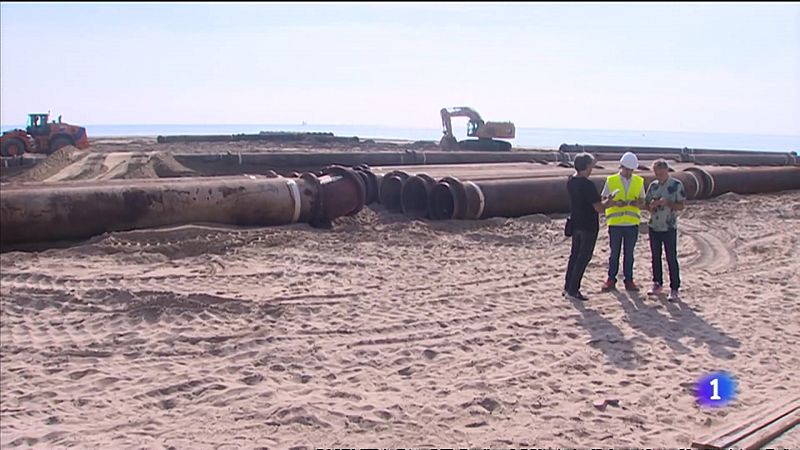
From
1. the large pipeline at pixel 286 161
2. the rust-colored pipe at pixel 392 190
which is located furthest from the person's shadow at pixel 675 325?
the large pipeline at pixel 286 161

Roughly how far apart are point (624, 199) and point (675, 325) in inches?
59.3

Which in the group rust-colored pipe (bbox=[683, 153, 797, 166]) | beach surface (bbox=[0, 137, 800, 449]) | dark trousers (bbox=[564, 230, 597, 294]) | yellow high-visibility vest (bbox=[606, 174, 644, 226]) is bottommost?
beach surface (bbox=[0, 137, 800, 449])

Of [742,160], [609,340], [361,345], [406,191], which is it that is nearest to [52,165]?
[406,191]

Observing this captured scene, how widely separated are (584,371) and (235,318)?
3.08m

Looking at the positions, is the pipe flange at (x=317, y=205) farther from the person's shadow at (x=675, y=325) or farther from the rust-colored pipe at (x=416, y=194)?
the person's shadow at (x=675, y=325)

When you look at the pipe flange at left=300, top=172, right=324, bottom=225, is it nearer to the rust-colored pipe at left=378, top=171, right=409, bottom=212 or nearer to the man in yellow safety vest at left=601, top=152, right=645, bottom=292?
the rust-colored pipe at left=378, top=171, right=409, bottom=212

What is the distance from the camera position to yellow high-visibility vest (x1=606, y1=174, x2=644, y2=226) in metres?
7.26

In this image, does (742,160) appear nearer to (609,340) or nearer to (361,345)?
(609,340)

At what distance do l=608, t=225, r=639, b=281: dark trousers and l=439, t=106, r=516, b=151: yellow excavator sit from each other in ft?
78.7

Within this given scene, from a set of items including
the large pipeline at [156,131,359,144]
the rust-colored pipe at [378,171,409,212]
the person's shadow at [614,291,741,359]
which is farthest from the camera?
the large pipeline at [156,131,359,144]

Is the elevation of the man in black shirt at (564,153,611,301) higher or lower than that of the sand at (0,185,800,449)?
higher

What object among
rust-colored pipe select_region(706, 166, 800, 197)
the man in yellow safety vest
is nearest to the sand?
the man in yellow safety vest

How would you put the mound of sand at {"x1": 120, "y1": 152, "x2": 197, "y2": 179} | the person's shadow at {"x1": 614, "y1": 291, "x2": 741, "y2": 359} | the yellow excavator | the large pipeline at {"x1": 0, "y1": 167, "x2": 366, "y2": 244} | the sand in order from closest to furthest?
the sand
the person's shadow at {"x1": 614, "y1": 291, "x2": 741, "y2": 359}
the large pipeline at {"x1": 0, "y1": 167, "x2": 366, "y2": 244}
the mound of sand at {"x1": 120, "y1": 152, "x2": 197, "y2": 179}
the yellow excavator

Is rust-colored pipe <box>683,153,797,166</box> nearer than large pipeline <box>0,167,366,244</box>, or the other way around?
large pipeline <box>0,167,366,244</box>
